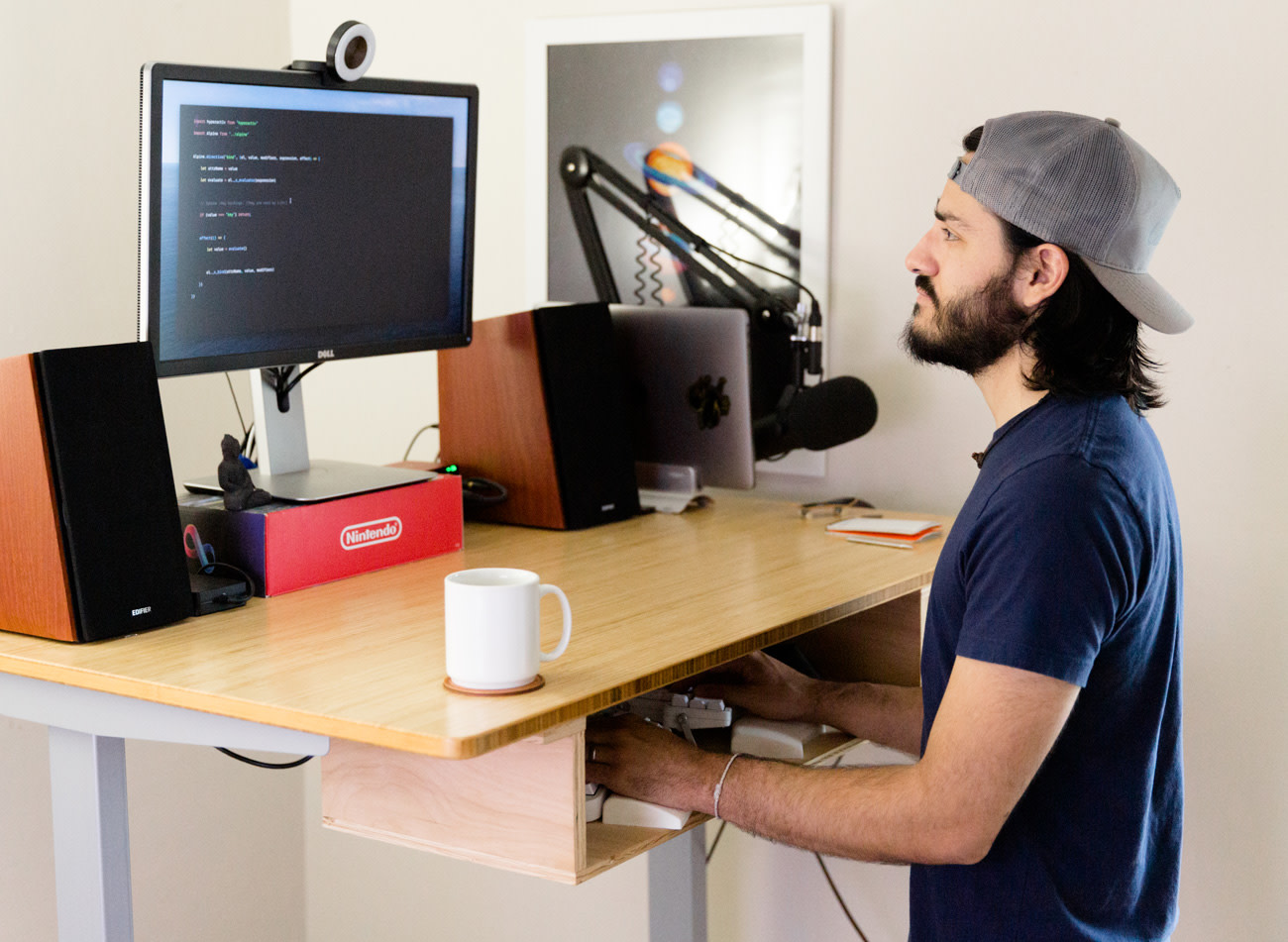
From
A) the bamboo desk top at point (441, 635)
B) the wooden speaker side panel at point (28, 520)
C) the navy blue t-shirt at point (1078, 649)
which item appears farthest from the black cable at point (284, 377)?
the navy blue t-shirt at point (1078, 649)

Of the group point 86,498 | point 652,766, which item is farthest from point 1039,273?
point 86,498

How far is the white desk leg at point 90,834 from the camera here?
1375 millimetres

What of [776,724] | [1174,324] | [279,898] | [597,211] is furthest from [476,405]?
[279,898]

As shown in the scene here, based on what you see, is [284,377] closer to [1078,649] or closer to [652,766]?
[652,766]

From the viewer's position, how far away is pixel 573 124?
2.36m

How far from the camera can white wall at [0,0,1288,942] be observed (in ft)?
6.29

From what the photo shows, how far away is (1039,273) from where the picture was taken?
137cm

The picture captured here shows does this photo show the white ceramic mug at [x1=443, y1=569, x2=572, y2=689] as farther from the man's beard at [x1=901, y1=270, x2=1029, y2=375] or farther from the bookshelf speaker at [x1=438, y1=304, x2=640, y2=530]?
the bookshelf speaker at [x1=438, y1=304, x2=640, y2=530]

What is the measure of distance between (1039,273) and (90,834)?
3.60 ft

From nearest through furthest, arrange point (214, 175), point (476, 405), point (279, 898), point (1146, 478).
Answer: point (1146, 478) < point (214, 175) < point (476, 405) < point (279, 898)

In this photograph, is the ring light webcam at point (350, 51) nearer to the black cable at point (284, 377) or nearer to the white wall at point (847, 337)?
the black cable at point (284, 377)

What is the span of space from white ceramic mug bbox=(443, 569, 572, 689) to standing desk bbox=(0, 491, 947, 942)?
21 millimetres

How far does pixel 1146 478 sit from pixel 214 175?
41.0 inches

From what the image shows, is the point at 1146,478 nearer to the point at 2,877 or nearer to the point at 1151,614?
the point at 1151,614
